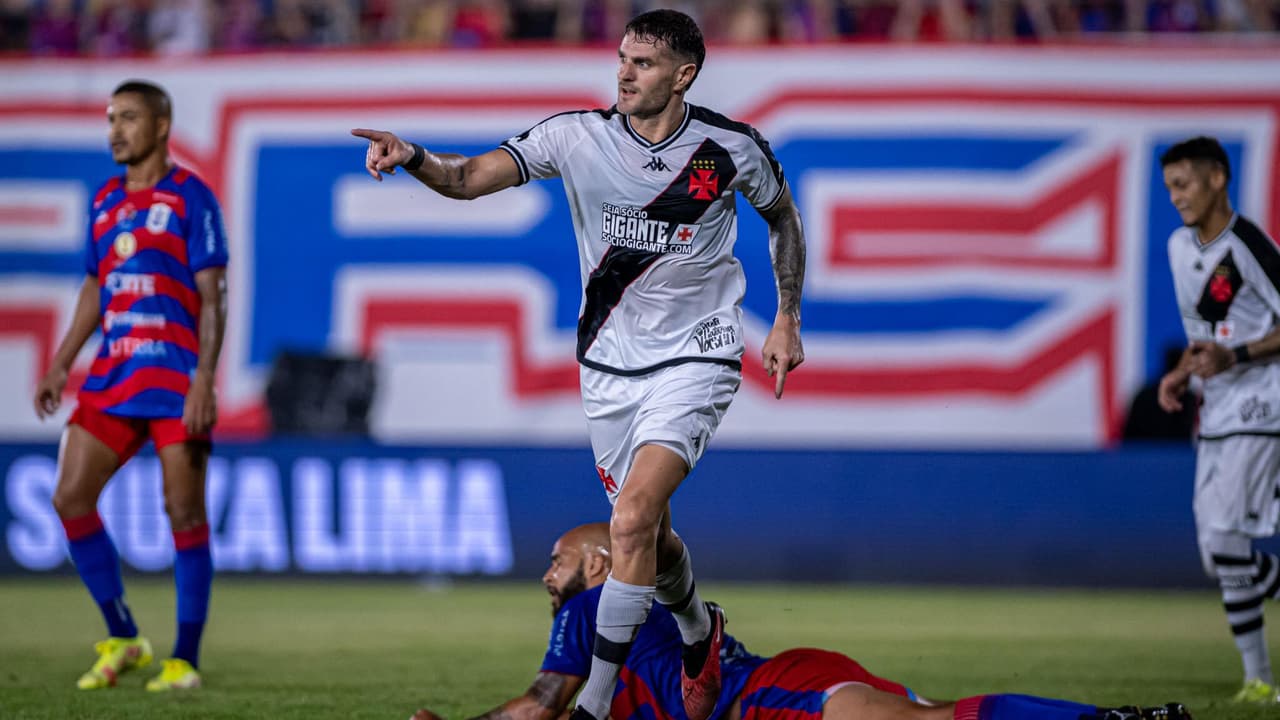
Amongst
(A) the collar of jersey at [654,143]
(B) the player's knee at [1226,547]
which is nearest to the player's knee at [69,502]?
(A) the collar of jersey at [654,143]

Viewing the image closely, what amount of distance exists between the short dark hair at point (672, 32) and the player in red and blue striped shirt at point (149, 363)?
256 centimetres

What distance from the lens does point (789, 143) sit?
15.2 m

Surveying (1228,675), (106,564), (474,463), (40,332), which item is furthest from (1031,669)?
(40,332)

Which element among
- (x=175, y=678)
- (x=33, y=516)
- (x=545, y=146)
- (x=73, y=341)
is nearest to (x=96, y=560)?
(x=175, y=678)

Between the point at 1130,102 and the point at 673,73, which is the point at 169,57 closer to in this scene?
the point at 1130,102

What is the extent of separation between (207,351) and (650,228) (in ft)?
8.09

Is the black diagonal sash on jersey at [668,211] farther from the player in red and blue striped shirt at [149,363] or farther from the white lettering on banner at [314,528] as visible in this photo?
the white lettering on banner at [314,528]

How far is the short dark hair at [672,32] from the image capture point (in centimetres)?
548

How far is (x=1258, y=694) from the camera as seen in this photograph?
21.8 feet

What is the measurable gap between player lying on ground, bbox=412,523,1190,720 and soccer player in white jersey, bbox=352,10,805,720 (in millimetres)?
189

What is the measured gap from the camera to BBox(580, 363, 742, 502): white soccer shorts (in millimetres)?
5285

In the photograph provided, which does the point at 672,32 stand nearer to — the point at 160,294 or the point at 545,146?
the point at 545,146

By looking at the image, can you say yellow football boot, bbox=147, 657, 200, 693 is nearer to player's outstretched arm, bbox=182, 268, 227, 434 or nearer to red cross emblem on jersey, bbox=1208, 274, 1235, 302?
player's outstretched arm, bbox=182, 268, 227, 434

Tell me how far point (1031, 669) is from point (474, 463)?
5.71 meters
